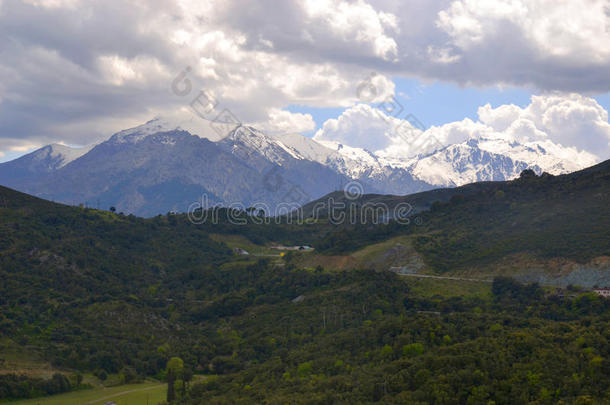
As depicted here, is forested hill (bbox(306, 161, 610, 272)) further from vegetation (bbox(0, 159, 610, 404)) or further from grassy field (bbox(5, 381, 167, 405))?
grassy field (bbox(5, 381, 167, 405))

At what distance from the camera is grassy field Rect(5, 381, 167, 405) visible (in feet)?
226

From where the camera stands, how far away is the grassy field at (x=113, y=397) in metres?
68.8

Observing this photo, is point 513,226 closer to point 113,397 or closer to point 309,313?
point 309,313

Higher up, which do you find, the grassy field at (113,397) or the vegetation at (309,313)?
the vegetation at (309,313)

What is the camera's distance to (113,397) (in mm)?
71312

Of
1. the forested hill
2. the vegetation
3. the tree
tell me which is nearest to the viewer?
the vegetation

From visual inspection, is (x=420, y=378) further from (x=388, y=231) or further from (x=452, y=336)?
(x=388, y=231)

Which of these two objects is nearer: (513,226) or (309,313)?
(309,313)

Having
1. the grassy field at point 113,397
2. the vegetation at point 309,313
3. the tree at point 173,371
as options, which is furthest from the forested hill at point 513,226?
the grassy field at point 113,397

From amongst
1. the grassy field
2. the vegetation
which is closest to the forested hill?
the vegetation

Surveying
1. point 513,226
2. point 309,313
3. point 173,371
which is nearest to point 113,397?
point 173,371

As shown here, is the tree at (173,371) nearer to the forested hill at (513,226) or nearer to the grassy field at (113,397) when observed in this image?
the grassy field at (113,397)

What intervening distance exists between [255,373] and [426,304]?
30.4m

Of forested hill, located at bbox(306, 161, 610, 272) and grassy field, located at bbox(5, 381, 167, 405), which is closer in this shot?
grassy field, located at bbox(5, 381, 167, 405)
